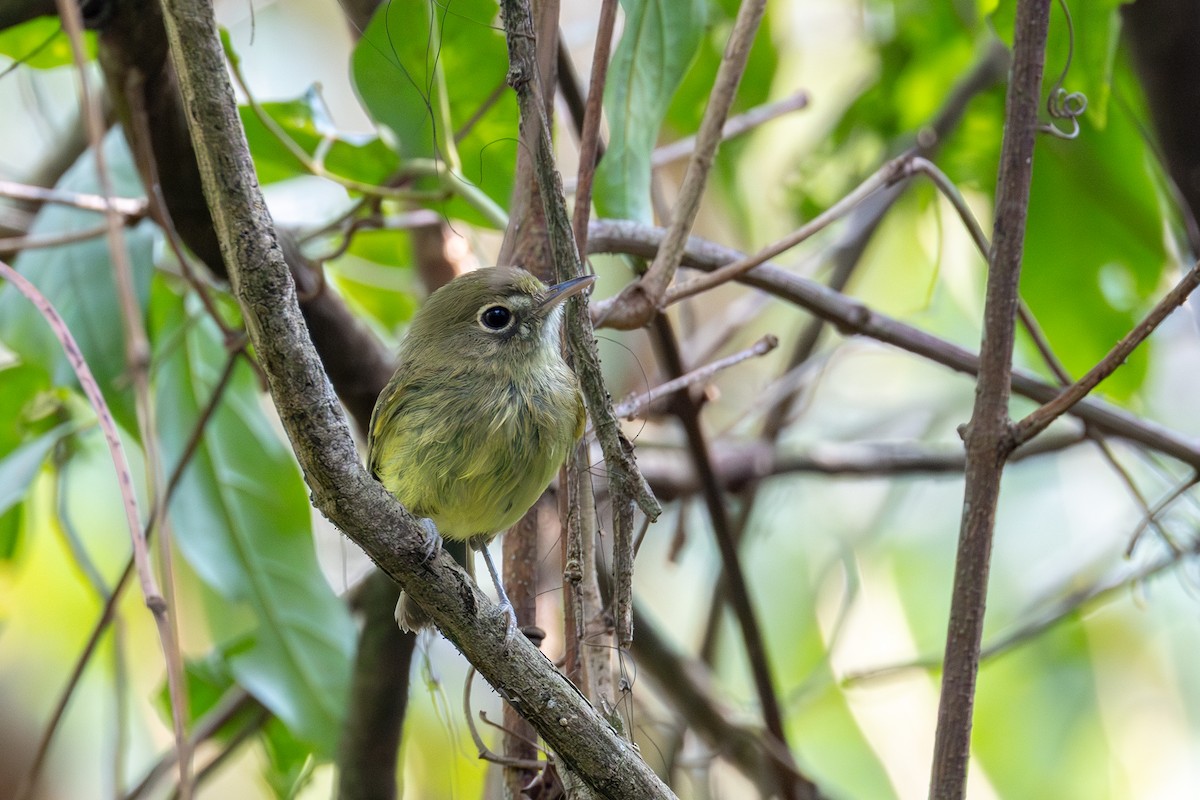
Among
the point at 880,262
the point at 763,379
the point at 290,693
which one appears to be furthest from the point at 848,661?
the point at 290,693

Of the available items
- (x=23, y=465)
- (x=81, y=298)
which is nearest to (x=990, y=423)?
(x=81, y=298)

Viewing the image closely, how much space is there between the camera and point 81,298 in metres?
2.90

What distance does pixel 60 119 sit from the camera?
14.0 feet

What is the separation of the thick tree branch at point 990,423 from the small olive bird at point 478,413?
74 cm

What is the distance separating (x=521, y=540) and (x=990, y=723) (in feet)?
8.34

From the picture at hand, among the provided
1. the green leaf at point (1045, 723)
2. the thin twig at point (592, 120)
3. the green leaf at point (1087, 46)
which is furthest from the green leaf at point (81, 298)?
the green leaf at point (1045, 723)

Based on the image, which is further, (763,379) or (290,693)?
(763,379)

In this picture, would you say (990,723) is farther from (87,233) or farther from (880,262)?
(87,233)

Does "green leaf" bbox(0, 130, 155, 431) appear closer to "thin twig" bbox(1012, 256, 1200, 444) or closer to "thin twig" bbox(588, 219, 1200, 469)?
"thin twig" bbox(588, 219, 1200, 469)

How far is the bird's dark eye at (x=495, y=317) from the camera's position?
7.72 feet

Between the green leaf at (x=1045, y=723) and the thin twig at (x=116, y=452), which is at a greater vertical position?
the green leaf at (x=1045, y=723)

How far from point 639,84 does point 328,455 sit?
141cm

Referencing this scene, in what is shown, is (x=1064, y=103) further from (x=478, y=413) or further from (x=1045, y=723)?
(x=1045, y=723)

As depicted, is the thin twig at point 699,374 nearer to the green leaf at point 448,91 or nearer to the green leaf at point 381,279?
the green leaf at point 448,91
